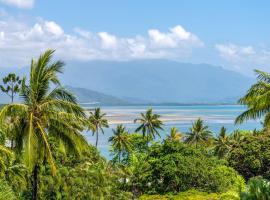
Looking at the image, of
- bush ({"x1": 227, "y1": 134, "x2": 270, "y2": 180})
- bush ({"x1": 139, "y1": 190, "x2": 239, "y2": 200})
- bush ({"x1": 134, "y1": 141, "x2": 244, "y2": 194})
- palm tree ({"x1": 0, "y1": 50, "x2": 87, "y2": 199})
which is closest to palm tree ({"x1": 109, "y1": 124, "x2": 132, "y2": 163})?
bush ({"x1": 227, "y1": 134, "x2": 270, "y2": 180})

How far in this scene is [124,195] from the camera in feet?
156

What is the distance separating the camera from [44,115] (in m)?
24.4

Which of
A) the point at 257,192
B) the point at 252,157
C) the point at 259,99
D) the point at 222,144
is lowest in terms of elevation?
the point at 222,144

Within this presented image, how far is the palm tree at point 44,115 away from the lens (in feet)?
77.4

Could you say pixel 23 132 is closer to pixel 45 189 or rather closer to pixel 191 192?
pixel 45 189

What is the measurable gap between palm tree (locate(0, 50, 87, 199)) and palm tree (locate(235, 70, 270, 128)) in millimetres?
8998

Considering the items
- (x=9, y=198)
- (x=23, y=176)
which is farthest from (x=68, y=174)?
(x=9, y=198)

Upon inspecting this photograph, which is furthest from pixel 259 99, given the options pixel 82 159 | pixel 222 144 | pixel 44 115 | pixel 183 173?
pixel 222 144

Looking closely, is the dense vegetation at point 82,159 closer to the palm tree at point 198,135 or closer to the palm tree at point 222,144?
the palm tree at point 222,144

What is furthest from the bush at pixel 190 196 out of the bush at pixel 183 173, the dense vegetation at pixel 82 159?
the bush at pixel 183 173

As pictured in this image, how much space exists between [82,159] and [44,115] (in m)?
30.2

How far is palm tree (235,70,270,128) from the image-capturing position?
25344mm

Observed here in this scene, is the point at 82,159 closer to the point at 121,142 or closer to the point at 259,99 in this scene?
the point at 259,99

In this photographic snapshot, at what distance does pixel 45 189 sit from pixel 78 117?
18.9 m
